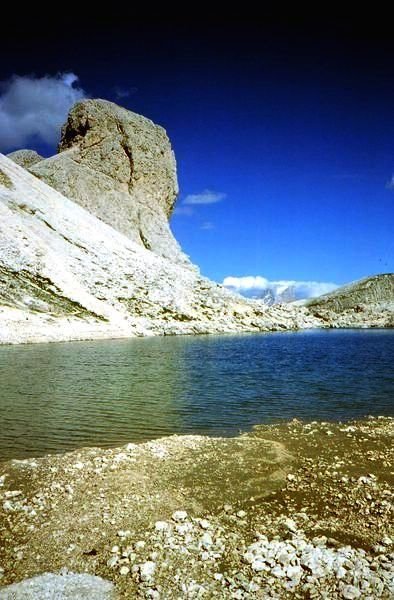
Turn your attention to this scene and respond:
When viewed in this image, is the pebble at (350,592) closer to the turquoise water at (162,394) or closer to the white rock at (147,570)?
the white rock at (147,570)

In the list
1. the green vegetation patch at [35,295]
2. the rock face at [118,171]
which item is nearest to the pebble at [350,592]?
the green vegetation patch at [35,295]

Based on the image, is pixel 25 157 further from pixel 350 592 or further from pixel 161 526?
pixel 350 592

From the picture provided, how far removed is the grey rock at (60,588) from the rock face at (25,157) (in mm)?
154322

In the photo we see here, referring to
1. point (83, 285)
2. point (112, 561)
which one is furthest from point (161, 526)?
point (83, 285)

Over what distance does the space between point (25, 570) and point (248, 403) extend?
16182 mm

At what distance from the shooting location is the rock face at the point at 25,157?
145700 millimetres

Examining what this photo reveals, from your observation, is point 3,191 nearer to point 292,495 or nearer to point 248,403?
point 248,403

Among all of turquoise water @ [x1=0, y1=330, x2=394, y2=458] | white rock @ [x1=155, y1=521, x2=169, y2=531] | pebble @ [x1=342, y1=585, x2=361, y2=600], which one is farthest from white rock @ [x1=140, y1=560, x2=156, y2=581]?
turquoise water @ [x1=0, y1=330, x2=394, y2=458]

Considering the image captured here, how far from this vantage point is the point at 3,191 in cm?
8475

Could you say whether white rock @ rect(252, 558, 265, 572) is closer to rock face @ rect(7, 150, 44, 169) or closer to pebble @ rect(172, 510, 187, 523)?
pebble @ rect(172, 510, 187, 523)

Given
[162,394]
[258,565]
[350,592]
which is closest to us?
[350,592]

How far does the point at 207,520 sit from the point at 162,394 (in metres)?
15.6

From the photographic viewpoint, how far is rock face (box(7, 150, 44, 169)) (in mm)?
145700

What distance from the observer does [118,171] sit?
131500 millimetres
